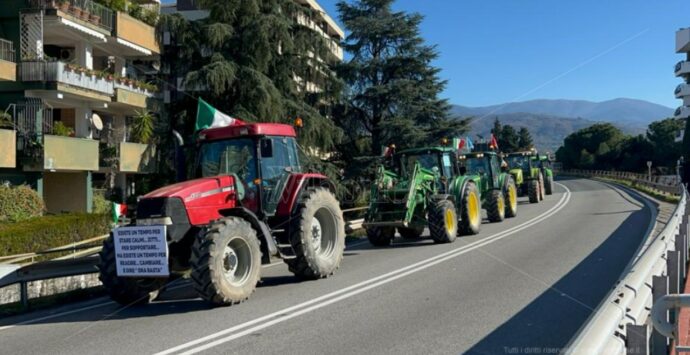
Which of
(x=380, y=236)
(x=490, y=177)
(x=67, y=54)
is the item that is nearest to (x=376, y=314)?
(x=380, y=236)

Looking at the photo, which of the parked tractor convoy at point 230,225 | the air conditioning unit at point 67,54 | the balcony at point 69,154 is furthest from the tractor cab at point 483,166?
the air conditioning unit at point 67,54

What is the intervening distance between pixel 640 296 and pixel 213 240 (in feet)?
17.0

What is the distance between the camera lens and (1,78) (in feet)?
72.3

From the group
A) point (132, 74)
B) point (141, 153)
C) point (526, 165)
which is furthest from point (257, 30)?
point (526, 165)

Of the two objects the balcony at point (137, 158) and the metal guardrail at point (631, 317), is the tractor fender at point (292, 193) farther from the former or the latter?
the balcony at point (137, 158)

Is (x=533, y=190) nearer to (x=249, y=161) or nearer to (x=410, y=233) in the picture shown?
(x=410, y=233)

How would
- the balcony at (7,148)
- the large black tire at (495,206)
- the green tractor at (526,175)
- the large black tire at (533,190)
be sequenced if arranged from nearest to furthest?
1. the balcony at (7,148)
2. the large black tire at (495,206)
3. the large black tire at (533,190)
4. the green tractor at (526,175)

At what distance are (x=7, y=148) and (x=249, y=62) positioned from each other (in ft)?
31.8

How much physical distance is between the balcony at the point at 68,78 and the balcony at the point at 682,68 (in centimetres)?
8720

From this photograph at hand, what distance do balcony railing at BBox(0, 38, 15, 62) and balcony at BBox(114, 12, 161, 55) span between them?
501cm

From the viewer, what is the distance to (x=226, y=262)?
859 centimetres

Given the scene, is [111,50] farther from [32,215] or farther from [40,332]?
[40,332]

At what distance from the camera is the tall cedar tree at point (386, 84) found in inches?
1305

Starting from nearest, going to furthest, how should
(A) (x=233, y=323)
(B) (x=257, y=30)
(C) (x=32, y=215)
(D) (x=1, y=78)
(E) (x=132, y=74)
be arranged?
(A) (x=233, y=323)
(C) (x=32, y=215)
(D) (x=1, y=78)
(B) (x=257, y=30)
(E) (x=132, y=74)
